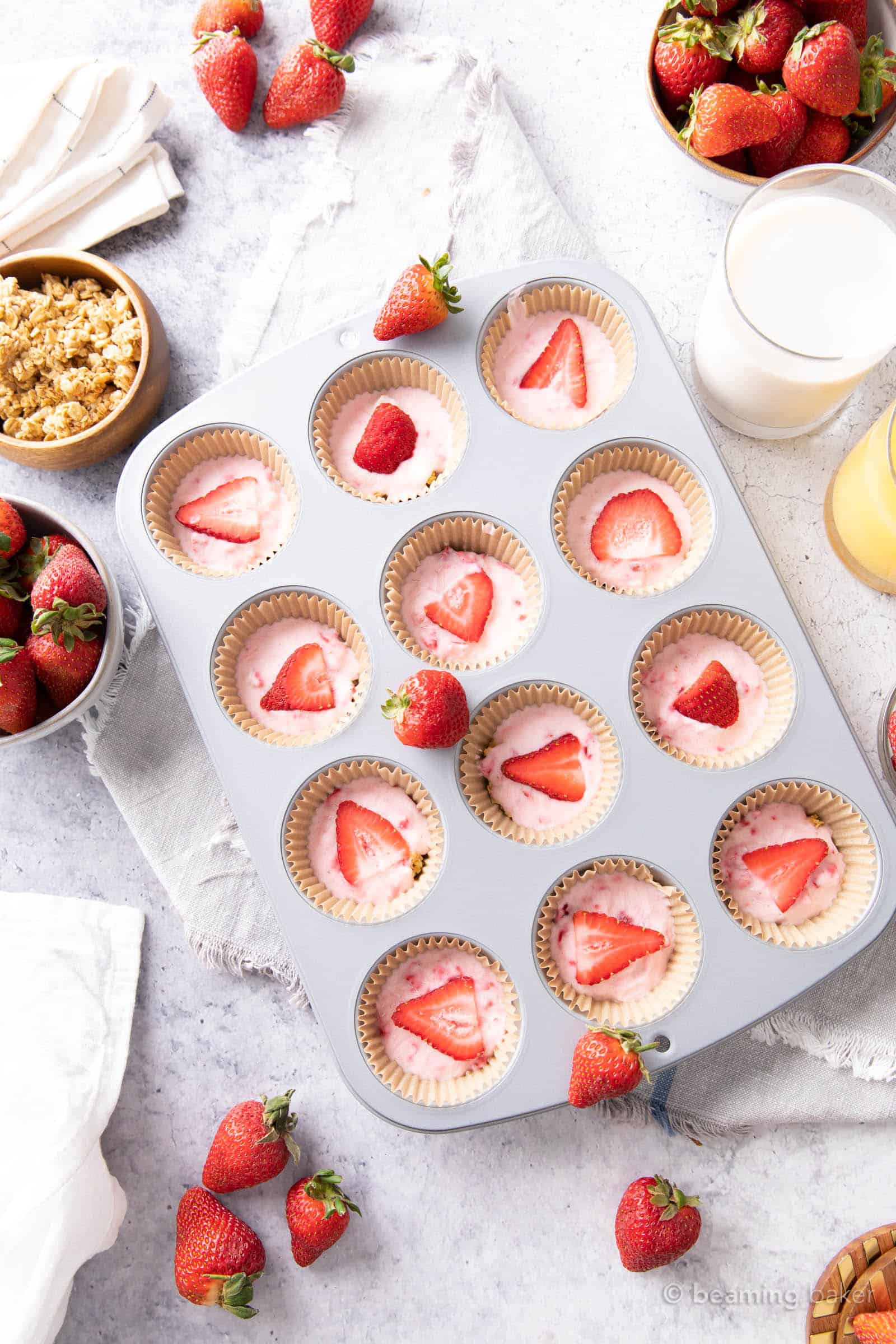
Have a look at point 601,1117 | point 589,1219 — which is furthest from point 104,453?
point 589,1219

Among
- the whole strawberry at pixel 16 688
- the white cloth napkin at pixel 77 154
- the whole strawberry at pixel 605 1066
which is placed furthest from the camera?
the white cloth napkin at pixel 77 154

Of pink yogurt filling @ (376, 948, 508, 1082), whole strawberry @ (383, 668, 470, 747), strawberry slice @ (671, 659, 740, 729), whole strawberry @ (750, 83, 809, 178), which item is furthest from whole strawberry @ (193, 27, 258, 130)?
pink yogurt filling @ (376, 948, 508, 1082)

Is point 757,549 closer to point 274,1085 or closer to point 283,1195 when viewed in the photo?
point 274,1085

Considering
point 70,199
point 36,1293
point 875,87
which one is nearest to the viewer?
point 36,1293

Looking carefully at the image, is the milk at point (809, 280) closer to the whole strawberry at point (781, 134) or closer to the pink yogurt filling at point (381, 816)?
the whole strawberry at point (781, 134)

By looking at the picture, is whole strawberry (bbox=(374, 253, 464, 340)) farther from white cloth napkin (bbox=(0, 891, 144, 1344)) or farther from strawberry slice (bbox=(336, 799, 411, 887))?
white cloth napkin (bbox=(0, 891, 144, 1344))

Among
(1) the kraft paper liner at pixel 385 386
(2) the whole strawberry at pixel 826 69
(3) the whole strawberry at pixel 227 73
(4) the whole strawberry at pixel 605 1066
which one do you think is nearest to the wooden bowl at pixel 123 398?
(1) the kraft paper liner at pixel 385 386
